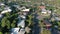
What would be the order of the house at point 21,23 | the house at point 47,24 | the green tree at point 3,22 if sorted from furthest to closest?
the house at point 47,24 < the house at point 21,23 < the green tree at point 3,22

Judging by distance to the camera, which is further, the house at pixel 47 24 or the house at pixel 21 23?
the house at pixel 47 24

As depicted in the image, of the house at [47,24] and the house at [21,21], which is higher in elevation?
the house at [21,21]

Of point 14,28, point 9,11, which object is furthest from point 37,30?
point 9,11

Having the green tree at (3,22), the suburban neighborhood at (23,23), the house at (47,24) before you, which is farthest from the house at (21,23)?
the house at (47,24)

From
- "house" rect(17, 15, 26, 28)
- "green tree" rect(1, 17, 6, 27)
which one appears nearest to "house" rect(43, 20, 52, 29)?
"house" rect(17, 15, 26, 28)

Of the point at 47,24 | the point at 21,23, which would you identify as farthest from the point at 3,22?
the point at 47,24

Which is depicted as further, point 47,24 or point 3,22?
point 47,24

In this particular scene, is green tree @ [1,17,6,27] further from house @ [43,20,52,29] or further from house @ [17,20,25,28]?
house @ [43,20,52,29]

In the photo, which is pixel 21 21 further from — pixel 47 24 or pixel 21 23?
pixel 47 24

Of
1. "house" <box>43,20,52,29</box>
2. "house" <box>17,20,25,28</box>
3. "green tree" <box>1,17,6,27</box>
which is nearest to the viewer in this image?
"green tree" <box>1,17,6,27</box>

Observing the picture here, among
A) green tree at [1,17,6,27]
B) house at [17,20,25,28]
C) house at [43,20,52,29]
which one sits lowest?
house at [43,20,52,29]

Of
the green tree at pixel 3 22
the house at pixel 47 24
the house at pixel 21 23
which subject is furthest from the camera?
the house at pixel 47 24

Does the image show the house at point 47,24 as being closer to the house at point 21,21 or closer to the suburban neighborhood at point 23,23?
the suburban neighborhood at point 23,23
